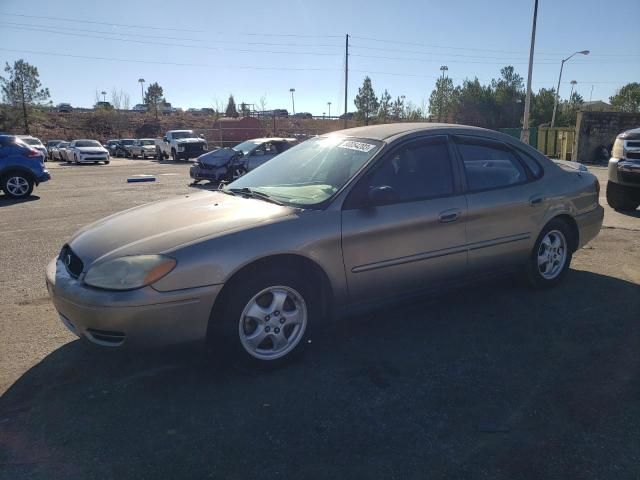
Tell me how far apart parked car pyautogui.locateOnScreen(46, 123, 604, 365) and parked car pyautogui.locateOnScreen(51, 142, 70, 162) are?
114 ft

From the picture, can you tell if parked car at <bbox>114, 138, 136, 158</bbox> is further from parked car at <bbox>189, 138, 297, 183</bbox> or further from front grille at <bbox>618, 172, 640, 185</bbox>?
front grille at <bbox>618, 172, 640, 185</bbox>

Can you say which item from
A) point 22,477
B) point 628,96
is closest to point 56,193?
point 22,477

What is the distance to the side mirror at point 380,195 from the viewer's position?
136 inches

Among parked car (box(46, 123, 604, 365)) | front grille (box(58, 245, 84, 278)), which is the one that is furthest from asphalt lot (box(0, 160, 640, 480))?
front grille (box(58, 245, 84, 278))

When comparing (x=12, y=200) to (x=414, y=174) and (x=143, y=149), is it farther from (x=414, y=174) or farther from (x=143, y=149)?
(x=143, y=149)

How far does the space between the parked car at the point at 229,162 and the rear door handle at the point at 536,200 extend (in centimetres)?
1134

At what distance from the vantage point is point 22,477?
7.56ft

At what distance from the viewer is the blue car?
1206 centimetres

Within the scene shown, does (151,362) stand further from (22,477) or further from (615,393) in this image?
(615,393)

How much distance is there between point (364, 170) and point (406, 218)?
47 centimetres

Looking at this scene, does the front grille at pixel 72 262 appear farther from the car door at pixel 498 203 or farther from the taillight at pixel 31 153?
the taillight at pixel 31 153

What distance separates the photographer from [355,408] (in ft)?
9.40

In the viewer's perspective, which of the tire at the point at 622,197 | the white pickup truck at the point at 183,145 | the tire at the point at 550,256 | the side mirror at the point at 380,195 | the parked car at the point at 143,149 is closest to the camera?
the side mirror at the point at 380,195

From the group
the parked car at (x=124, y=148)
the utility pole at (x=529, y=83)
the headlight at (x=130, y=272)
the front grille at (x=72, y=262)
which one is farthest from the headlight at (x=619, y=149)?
the parked car at (x=124, y=148)
